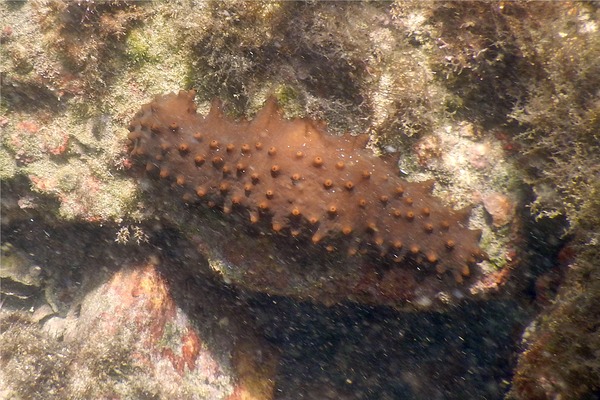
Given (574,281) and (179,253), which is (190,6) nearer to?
(179,253)

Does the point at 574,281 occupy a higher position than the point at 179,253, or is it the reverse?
the point at 574,281

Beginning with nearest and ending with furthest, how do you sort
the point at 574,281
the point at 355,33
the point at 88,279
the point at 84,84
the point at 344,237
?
1. the point at 574,281
2. the point at 344,237
3. the point at 355,33
4. the point at 84,84
5. the point at 88,279

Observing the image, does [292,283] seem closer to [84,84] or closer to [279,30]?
[279,30]

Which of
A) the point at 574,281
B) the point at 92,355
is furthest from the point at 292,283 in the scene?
the point at 92,355

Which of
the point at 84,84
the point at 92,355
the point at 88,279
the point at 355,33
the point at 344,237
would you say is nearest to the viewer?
the point at 344,237

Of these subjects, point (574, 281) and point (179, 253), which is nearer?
point (574, 281)

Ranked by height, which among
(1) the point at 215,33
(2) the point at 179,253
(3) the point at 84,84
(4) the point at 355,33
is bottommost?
(2) the point at 179,253

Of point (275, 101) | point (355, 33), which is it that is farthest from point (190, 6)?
point (355, 33)
